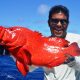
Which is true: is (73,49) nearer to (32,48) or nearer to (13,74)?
(32,48)

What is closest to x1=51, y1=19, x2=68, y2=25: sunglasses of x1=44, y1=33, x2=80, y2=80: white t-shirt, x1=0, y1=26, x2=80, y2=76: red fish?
x1=44, y1=33, x2=80, y2=80: white t-shirt

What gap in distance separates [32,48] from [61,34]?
63 cm

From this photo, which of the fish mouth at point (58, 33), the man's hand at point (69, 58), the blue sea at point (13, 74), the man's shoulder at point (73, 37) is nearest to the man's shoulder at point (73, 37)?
the man's shoulder at point (73, 37)

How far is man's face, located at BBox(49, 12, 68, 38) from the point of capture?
4.58 meters

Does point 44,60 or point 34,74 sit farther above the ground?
point 44,60

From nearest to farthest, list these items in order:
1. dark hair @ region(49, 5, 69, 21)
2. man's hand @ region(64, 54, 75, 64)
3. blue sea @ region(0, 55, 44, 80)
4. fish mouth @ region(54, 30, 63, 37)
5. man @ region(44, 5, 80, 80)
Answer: man's hand @ region(64, 54, 75, 64) → man @ region(44, 5, 80, 80) → fish mouth @ region(54, 30, 63, 37) → dark hair @ region(49, 5, 69, 21) → blue sea @ region(0, 55, 44, 80)

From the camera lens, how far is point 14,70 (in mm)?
8078

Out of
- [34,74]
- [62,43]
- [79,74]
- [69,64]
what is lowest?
[34,74]

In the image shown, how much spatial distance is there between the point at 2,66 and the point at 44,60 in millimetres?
4337

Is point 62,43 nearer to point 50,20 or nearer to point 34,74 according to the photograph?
point 50,20

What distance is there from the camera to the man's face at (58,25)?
15.0 ft

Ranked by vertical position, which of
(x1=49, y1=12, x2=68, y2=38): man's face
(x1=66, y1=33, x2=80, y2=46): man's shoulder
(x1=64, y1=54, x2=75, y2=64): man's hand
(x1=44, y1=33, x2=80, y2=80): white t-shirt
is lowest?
(x1=44, y1=33, x2=80, y2=80): white t-shirt

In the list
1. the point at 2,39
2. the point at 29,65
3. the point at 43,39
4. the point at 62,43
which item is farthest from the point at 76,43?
the point at 2,39

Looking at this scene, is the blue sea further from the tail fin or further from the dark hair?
the tail fin
